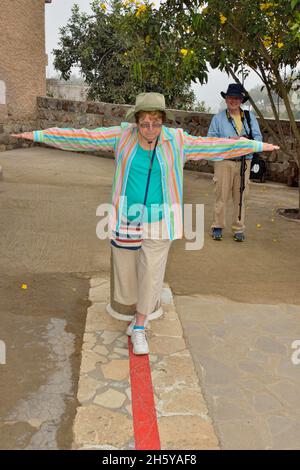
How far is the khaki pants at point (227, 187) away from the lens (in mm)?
6793

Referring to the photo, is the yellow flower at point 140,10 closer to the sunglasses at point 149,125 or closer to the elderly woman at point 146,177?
the elderly woman at point 146,177

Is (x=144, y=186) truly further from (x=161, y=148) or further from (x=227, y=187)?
(x=227, y=187)

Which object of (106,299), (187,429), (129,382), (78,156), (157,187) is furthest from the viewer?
(78,156)

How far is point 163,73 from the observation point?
26.9 feet

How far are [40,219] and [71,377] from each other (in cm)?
426

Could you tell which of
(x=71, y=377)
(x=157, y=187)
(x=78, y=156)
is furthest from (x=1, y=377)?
(x=78, y=156)

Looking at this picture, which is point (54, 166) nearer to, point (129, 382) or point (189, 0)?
point (189, 0)

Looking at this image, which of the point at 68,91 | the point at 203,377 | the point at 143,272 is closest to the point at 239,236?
the point at 143,272

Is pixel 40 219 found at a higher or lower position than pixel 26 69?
lower

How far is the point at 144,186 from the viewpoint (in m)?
3.81

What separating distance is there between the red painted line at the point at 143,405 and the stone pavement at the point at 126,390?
0.11 feet

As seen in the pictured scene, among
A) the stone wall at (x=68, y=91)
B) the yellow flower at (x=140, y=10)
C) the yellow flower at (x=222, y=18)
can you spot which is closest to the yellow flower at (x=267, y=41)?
the yellow flower at (x=222, y=18)

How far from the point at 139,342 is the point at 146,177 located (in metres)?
1.26
